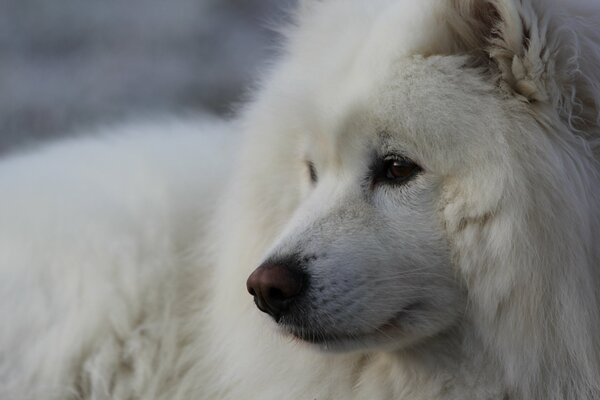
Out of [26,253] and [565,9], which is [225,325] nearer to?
[26,253]

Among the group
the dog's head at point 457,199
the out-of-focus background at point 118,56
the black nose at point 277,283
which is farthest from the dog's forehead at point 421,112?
the out-of-focus background at point 118,56

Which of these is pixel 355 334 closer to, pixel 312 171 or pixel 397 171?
pixel 397 171

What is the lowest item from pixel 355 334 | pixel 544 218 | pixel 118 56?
pixel 118 56

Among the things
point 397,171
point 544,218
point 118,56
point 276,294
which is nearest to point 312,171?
point 397,171

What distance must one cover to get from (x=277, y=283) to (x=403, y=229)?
353mm

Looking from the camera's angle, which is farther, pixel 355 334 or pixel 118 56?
pixel 118 56

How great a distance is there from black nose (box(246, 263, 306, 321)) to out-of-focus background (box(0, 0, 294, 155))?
412 cm

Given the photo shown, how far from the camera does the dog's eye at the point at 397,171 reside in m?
2.38

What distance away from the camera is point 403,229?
2.33m

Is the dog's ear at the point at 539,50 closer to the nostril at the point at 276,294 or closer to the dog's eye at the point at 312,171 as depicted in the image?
the dog's eye at the point at 312,171

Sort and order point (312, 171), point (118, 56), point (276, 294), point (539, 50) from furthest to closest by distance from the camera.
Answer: point (118, 56) < point (312, 171) < point (276, 294) < point (539, 50)

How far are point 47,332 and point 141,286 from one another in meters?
0.36

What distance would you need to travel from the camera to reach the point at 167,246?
323 centimetres

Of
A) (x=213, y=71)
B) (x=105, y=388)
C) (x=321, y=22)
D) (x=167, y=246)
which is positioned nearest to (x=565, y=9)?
(x=321, y=22)
